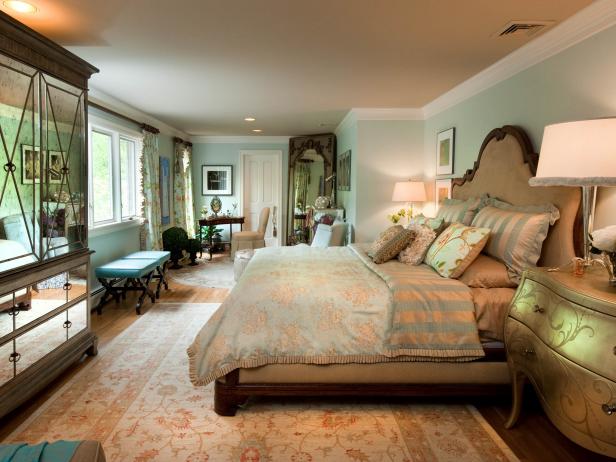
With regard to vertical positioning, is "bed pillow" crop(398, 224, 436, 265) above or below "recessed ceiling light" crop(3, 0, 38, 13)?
below

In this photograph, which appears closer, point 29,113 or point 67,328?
point 29,113

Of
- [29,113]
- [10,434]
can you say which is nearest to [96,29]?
[29,113]

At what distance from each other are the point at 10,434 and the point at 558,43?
12.6 ft

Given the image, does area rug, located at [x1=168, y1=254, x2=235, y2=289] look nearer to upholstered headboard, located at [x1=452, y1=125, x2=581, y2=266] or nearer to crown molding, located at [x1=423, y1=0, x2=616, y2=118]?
upholstered headboard, located at [x1=452, y1=125, x2=581, y2=266]

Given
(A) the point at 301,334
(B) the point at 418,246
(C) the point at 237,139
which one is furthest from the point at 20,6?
(C) the point at 237,139

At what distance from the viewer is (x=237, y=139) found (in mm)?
8664

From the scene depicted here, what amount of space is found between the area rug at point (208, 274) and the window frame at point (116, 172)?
1.05 m

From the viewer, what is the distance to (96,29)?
2.76 meters

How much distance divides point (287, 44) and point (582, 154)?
6.43ft

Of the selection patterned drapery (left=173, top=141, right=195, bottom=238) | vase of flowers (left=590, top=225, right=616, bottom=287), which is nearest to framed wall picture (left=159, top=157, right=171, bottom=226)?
patterned drapery (left=173, top=141, right=195, bottom=238)

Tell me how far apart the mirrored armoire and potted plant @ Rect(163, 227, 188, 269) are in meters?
3.65

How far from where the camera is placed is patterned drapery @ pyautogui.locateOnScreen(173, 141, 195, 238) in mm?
7590

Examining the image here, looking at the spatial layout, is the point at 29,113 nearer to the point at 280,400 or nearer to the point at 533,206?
the point at 280,400

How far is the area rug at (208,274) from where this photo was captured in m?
5.80
